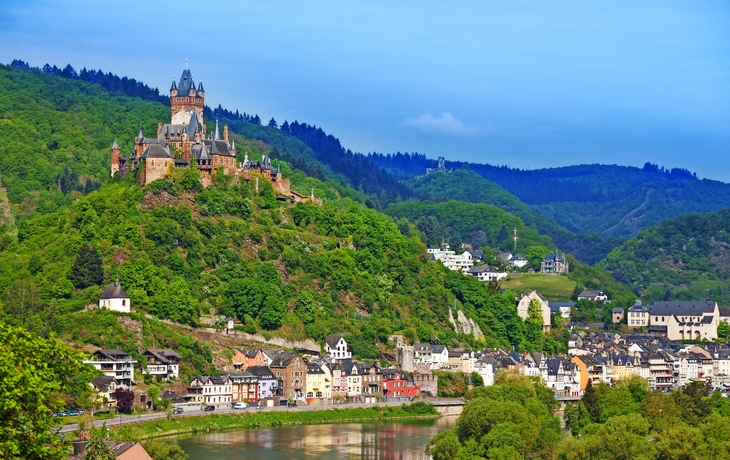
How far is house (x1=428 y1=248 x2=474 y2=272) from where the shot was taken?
166 m

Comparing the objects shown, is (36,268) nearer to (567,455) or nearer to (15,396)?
(567,455)

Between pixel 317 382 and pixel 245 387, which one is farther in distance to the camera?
pixel 317 382

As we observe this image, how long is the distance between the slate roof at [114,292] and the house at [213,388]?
8.27m

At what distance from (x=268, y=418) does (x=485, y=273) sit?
8007cm

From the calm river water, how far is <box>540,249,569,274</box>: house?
88.8m

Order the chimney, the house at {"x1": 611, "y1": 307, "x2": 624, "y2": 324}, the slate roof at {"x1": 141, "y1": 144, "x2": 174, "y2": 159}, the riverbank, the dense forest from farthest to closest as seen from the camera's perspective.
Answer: the house at {"x1": 611, "y1": 307, "x2": 624, "y2": 324} → the slate roof at {"x1": 141, "y1": 144, "x2": 174, "y2": 159} → the riverbank → the dense forest → the chimney

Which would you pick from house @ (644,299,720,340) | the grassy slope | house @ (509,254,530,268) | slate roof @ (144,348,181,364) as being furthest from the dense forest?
house @ (509,254,530,268)

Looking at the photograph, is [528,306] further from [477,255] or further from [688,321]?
[477,255]

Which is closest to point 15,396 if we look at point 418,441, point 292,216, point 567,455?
point 567,455

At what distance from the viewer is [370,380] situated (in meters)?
93.8

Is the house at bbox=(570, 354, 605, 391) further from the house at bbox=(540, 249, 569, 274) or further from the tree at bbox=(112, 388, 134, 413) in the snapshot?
the house at bbox=(540, 249, 569, 274)

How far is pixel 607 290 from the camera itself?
15988 cm

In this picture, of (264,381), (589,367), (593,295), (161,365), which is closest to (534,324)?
(589,367)

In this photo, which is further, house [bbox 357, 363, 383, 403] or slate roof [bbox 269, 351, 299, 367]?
house [bbox 357, 363, 383, 403]
